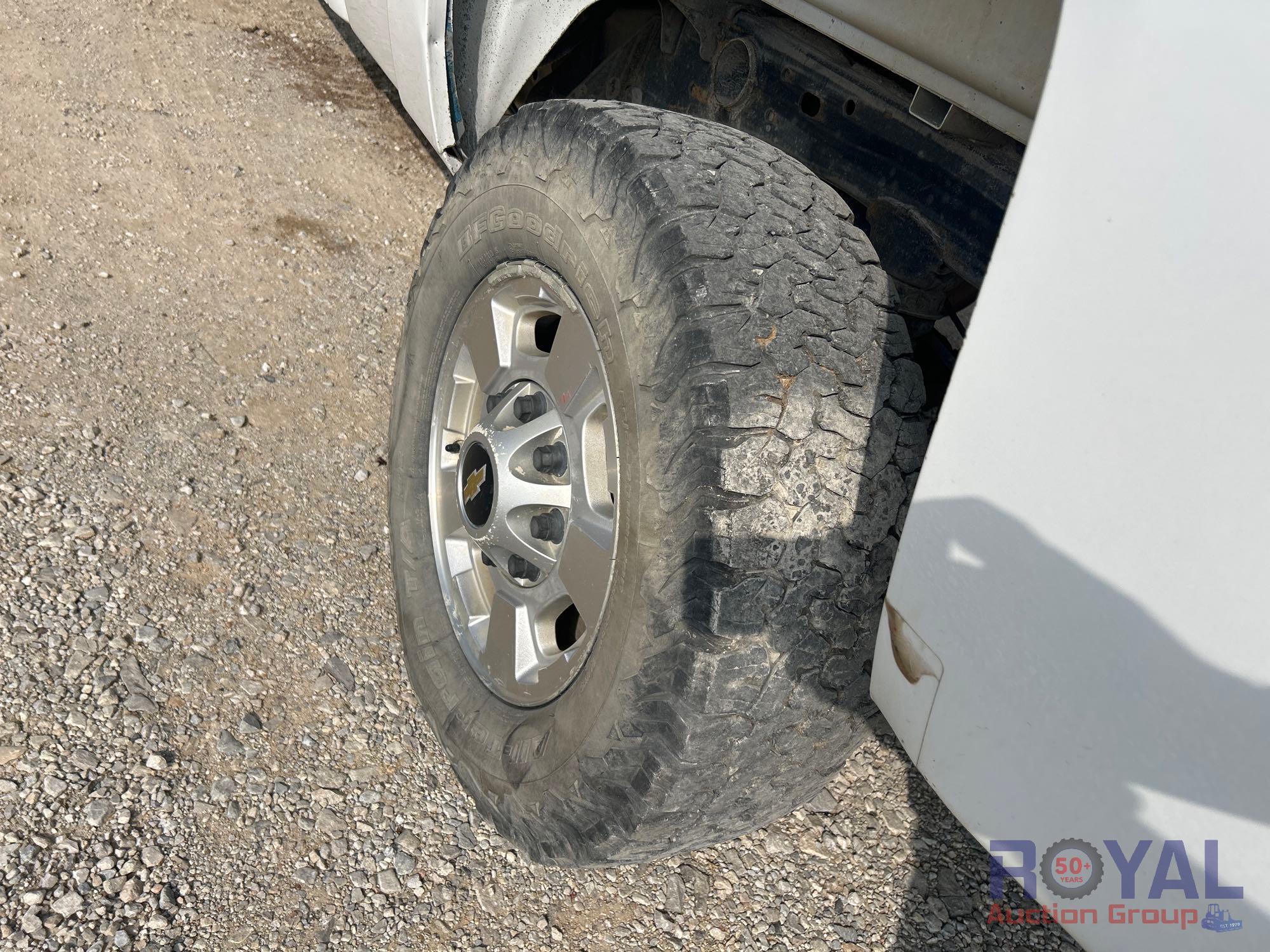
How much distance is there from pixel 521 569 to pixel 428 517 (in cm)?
38

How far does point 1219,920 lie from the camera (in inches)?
39.9

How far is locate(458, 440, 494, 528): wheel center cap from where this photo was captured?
6.81 ft

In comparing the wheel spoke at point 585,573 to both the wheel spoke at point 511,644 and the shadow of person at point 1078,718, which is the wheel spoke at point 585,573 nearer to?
the wheel spoke at point 511,644

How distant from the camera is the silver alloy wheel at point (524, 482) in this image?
71.7 inches

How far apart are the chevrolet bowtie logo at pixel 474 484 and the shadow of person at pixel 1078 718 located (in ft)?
3.41

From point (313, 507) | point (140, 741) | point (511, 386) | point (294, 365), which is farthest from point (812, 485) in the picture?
point (294, 365)

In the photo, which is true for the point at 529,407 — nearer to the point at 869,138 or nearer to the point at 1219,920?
the point at 869,138

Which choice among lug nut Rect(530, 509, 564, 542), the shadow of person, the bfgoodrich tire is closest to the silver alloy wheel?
lug nut Rect(530, 509, 564, 542)

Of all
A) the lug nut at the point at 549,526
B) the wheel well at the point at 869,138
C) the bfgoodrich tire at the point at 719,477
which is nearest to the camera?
the bfgoodrich tire at the point at 719,477

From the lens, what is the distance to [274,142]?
4215 millimetres

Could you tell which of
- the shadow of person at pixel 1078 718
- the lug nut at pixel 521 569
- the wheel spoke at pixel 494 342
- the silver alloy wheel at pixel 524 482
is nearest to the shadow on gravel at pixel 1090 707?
the shadow of person at pixel 1078 718

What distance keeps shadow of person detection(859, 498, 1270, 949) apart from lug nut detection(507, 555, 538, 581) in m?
0.93

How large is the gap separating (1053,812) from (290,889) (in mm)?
1443
